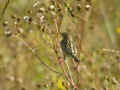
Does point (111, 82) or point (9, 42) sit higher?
point (111, 82)

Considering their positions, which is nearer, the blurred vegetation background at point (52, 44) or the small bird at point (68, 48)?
the small bird at point (68, 48)

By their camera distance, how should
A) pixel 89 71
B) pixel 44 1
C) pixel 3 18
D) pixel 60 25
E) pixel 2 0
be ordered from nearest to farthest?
pixel 60 25 < pixel 44 1 < pixel 3 18 < pixel 2 0 < pixel 89 71

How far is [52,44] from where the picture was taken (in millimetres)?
2424

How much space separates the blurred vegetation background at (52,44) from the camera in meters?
2.48

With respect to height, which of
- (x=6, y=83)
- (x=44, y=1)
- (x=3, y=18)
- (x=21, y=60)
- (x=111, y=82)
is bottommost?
(x=6, y=83)

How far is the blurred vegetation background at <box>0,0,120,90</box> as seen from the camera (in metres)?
2.48

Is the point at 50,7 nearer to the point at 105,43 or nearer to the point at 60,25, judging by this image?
the point at 60,25

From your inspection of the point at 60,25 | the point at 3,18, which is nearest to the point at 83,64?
the point at 3,18

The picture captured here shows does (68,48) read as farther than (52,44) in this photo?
No

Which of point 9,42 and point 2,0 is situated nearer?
point 2,0

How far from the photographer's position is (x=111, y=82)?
2676mm

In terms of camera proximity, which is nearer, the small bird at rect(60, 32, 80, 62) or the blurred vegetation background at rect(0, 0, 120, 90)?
the small bird at rect(60, 32, 80, 62)

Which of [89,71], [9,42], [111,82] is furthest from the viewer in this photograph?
[9,42]

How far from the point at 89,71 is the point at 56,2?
5.38ft
